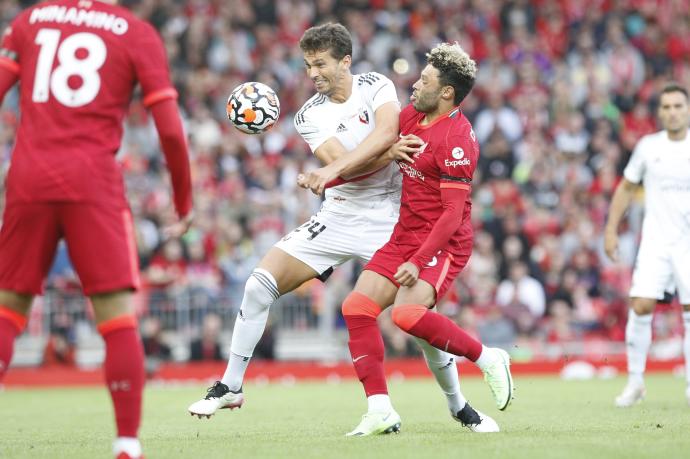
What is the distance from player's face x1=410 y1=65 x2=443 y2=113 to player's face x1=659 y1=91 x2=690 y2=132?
3202mm

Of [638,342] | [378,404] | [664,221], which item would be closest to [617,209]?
[664,221]

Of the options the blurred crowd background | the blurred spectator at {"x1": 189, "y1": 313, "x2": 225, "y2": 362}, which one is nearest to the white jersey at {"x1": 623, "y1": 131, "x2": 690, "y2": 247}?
the blurred crowd background

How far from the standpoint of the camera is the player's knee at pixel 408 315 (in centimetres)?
718

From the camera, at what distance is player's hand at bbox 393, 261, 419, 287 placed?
719 centimetres

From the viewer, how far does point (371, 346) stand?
292 inches

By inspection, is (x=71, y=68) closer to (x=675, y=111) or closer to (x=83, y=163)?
(x=83, y=163)

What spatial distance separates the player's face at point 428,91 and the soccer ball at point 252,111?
107 centimetres

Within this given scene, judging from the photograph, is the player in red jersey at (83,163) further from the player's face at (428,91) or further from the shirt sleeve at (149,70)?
the player's face at (428,91)

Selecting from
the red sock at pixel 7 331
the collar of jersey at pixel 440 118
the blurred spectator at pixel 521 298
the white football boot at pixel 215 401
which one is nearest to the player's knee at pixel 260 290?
the white football boot at pixel 215 401

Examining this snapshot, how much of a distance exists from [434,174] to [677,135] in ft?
11.5

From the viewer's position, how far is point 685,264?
32.3ft

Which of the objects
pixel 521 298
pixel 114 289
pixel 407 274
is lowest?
pixel 521 298

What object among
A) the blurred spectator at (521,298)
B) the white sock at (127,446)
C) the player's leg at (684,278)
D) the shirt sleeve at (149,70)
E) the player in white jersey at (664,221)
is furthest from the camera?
the blurred spectator at (521,298)

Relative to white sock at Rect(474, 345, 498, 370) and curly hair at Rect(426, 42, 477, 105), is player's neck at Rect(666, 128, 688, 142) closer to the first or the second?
curly hair at Rect(426, 42, 477, 105)
